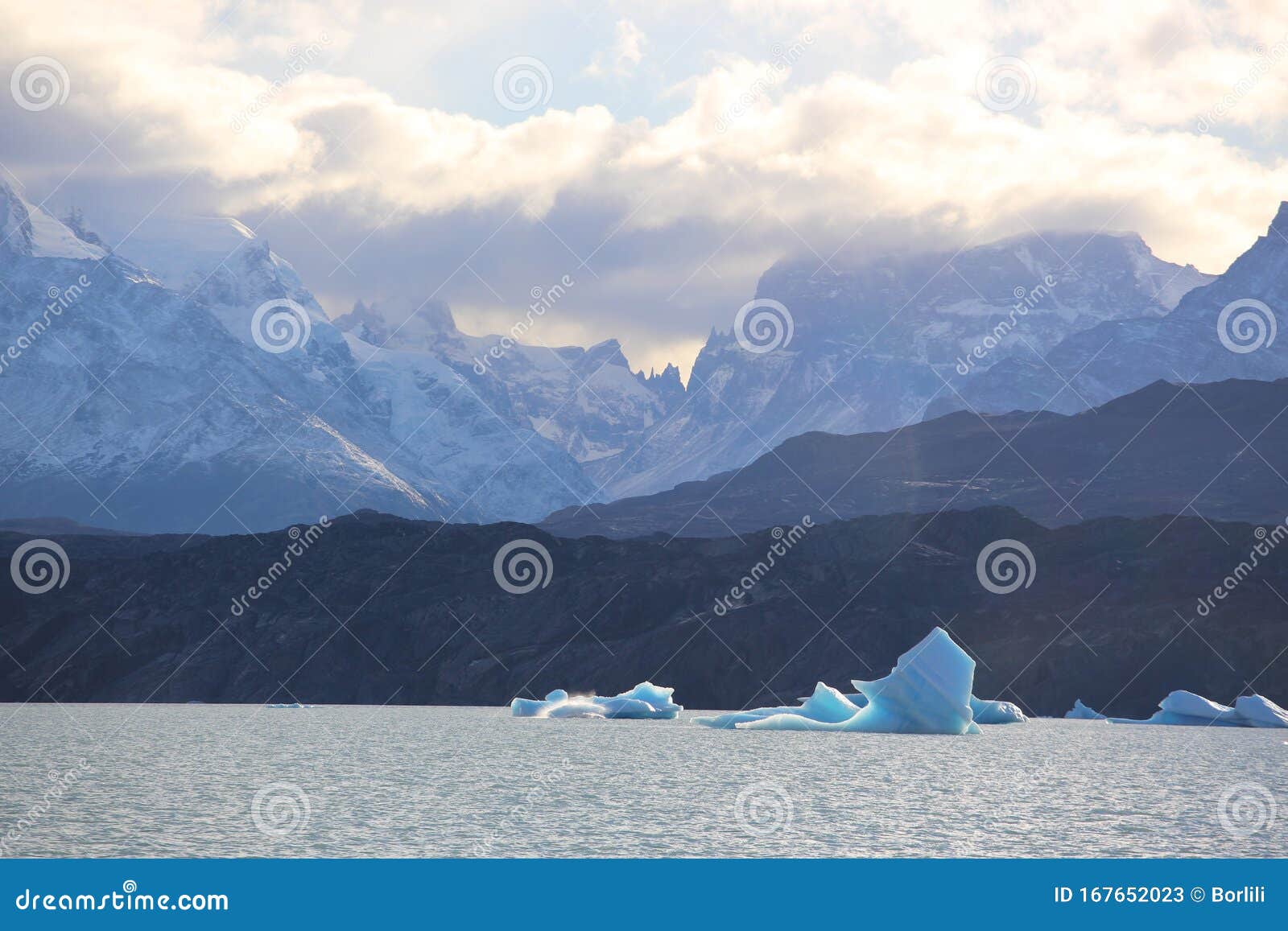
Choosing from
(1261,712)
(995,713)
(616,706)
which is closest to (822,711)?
(995,713)

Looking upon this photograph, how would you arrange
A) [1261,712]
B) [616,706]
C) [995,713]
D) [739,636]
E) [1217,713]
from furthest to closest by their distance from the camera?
1. [739,636]
2. [616,706]
3. [1217,713]
4. [995,713]
5. [1261,712]

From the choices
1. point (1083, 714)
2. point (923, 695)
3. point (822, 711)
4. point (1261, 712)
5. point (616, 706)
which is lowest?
point (616, 706)

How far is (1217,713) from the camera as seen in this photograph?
427 feet

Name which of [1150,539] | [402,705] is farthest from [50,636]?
[1150,539]

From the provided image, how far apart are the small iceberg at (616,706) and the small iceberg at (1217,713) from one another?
46932 millimetres

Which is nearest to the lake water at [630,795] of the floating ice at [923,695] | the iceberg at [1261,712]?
the floating ice at [923,695]

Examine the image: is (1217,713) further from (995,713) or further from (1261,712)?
(995,713)

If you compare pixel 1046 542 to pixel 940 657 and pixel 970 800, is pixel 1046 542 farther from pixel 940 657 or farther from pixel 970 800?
pixel 970 800

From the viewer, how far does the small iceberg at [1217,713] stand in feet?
416

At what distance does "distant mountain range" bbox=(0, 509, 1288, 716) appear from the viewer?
6378 inches

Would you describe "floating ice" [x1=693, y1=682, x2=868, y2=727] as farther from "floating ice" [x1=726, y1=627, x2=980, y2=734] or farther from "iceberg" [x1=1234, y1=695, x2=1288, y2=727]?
"iceberg" [x1=1234, y1=695, x2=1288, y2=727]

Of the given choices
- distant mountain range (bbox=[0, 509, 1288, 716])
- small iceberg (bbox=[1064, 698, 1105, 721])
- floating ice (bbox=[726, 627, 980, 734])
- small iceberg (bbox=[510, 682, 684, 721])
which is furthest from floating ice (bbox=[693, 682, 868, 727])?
distant mountain range (bbox=[0, 509, 1288, 716])

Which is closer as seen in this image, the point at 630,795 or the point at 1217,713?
the point at 630,795

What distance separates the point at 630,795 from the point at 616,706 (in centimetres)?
7276
